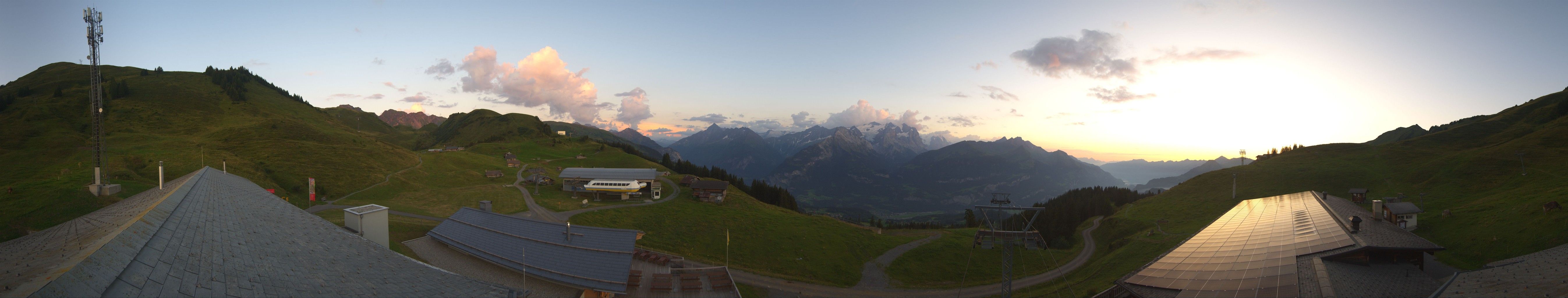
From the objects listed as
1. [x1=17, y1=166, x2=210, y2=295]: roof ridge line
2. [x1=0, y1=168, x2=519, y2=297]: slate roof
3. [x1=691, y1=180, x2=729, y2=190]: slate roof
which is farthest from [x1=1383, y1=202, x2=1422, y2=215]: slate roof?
[x1=691, y1=180, x2=729, y2=190]: slate roof

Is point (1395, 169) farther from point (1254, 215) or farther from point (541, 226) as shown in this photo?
point (541, 226)

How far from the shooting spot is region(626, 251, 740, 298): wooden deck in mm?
32156

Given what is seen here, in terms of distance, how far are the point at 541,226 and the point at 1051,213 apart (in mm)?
108721

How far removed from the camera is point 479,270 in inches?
1217

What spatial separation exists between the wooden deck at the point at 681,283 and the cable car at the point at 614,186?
49.0 m

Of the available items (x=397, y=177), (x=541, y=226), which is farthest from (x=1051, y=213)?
(x=397, y=177)

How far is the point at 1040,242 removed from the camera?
77.2 metres

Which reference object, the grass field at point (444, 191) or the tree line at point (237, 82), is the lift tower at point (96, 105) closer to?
the grass field at point (444, 191)

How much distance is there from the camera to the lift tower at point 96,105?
117 feet

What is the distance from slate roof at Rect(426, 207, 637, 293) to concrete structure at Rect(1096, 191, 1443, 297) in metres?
33.1

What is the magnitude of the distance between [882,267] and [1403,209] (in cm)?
5250

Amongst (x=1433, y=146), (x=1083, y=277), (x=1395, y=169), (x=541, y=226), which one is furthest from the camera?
(x=1433, y=146)

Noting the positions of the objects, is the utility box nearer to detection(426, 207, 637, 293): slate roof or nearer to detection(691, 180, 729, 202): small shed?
detection(426, 207, 637, 293): slate roof

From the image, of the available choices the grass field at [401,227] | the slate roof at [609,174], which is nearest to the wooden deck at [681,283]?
the grass field at [401,227]
